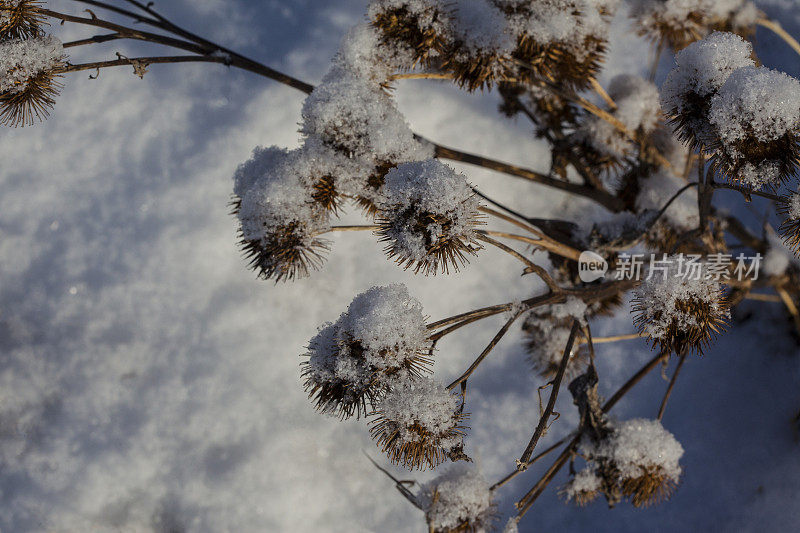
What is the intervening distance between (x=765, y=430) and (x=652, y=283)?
715mm

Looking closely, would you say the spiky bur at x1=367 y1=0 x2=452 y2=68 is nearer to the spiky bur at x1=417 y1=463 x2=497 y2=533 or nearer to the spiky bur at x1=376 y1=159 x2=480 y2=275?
the spiky bur at x1=376 y1=159 x2=480 y2=275

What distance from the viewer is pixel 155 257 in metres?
1.09

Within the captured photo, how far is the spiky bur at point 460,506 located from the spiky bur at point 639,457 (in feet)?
0.45

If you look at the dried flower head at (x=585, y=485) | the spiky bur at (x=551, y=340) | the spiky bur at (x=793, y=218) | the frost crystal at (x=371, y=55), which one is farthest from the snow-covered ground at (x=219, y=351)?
the spiky bur at (x=793, y=218)

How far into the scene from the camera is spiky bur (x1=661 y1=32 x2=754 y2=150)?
0.53 metres

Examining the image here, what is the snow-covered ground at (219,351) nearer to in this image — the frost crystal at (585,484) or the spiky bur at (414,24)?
the frost crystal at (585,484)

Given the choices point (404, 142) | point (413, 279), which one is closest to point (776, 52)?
point (413, 279)

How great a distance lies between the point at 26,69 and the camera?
0.56m

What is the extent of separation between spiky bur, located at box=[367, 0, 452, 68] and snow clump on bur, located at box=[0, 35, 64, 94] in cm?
33

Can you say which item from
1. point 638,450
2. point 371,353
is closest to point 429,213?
point 371,353

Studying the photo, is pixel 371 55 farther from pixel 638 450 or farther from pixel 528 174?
pixel 638 450

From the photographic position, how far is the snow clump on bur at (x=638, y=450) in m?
0.63

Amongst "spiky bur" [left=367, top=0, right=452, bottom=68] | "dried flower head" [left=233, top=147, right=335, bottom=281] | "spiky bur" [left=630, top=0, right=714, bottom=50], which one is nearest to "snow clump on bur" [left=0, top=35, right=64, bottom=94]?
"dried flower head" [left=233, top=147, right=335, bottom=281]

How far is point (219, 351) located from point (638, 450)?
2.47 ft
